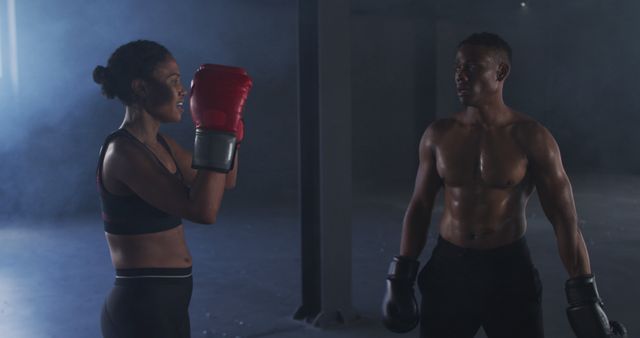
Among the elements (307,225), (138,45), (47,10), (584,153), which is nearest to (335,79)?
(307,225)

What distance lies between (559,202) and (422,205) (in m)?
0.49

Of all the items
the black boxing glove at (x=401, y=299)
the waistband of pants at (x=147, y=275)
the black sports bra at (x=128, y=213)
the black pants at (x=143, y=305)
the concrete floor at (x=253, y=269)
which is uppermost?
the black sports bra at (x=128, y=213)

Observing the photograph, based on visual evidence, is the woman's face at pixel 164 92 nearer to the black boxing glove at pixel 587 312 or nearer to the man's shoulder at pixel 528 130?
the man's shoulder at pixel 528 130

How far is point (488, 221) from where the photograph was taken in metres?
2.47

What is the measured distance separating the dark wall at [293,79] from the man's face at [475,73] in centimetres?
720

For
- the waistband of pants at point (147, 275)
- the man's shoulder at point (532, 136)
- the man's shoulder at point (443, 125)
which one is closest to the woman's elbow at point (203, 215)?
the waistband of pants at point (147, 275)

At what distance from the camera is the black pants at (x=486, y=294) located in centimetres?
244

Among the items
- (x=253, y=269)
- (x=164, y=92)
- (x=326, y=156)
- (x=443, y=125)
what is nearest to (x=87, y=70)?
(x=253, y=269)

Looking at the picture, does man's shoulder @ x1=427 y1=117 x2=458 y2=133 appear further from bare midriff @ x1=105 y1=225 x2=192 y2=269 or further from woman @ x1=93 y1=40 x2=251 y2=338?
bare midriff @ x1=105 y1=225 x2=192 y2=269

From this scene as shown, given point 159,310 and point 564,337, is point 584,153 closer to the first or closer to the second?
point 564,337

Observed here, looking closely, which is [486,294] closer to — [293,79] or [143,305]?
[143,305]

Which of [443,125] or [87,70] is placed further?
[87,70]

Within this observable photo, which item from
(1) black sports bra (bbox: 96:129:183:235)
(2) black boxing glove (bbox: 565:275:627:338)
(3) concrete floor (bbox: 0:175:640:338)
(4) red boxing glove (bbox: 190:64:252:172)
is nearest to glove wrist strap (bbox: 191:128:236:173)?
(4) red boxing glove (bbox: 190:64:252:172)

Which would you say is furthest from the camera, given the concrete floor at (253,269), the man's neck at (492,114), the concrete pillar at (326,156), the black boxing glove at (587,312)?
the concrete floor at (253,269)
